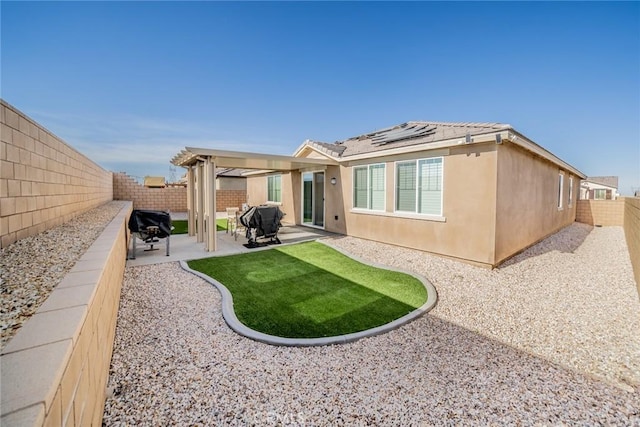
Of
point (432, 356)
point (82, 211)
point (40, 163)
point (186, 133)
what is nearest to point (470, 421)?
point (432, 356)

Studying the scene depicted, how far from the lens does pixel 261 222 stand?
985 cm

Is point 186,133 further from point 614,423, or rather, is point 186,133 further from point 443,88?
point 614,423

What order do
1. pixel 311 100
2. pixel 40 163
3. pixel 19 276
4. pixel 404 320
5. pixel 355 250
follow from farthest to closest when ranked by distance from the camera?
pixel 311 100 → pixel 355 250 → pixel 404 320 → pixel 40 163 → pixel 19 276

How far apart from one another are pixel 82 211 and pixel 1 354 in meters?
7.20

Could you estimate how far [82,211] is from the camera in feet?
23.1

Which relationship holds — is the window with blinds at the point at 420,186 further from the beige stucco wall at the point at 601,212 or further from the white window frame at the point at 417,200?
the beige stucco wall at the point at 601,212

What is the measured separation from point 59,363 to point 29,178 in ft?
12.1

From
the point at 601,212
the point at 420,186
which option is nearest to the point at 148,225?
the point at 420,186

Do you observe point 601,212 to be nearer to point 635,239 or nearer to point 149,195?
point 635,239

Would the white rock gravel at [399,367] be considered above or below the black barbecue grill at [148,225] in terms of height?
below

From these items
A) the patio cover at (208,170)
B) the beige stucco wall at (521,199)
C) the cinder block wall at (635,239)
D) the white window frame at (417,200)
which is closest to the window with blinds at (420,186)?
the white window frame at (417,200)

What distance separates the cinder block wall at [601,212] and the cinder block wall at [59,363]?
2453 centimetres

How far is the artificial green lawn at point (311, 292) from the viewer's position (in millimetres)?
4500

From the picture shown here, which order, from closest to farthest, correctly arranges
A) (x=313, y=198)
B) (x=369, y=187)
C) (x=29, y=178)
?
1. (x=29, y=178)
2. (x=369, y=187)
3. (x=313, y=198)
